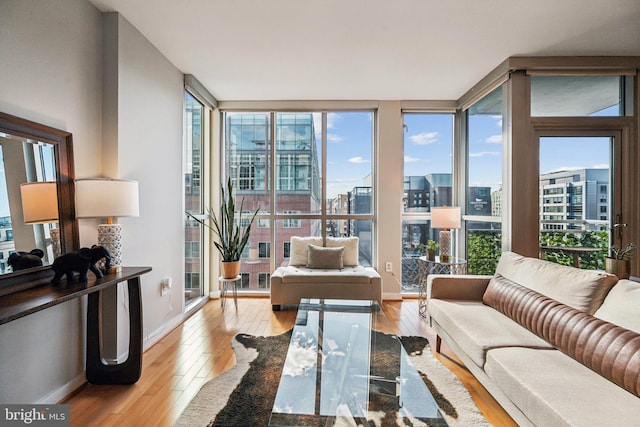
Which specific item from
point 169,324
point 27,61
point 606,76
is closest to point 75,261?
point 27,61

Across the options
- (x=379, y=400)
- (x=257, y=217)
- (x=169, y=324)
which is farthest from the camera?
(x=257, y=217)

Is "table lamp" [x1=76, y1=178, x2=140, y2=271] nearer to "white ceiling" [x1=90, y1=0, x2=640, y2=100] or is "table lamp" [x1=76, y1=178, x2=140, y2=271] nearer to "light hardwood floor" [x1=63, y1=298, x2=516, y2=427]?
"light hardwood floor" [x1=63, y1=298, x2=516, y2=427]

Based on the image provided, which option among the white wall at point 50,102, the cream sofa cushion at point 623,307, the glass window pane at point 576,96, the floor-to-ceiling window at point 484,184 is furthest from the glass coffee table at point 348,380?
the glass window pane at point 576,96

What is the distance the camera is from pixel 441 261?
369cm

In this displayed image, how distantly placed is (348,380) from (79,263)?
5.74 feet

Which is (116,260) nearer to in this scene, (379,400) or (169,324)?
(169,324)

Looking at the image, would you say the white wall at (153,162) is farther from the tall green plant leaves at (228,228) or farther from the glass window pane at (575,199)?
the glass window pane at (575,199)

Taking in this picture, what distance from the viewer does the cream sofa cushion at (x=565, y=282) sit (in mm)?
1885

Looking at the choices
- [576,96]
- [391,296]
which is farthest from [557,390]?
[576,96]

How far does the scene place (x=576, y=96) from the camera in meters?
3.28

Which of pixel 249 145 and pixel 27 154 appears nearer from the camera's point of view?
pixel 27 154

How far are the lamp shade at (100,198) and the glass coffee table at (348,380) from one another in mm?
1539

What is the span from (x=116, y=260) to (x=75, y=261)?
339mm

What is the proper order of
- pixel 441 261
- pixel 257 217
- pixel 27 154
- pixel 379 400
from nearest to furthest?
pixel 379 400 → pixel 27 154 → pixel 441 261 → pixel 257 217
